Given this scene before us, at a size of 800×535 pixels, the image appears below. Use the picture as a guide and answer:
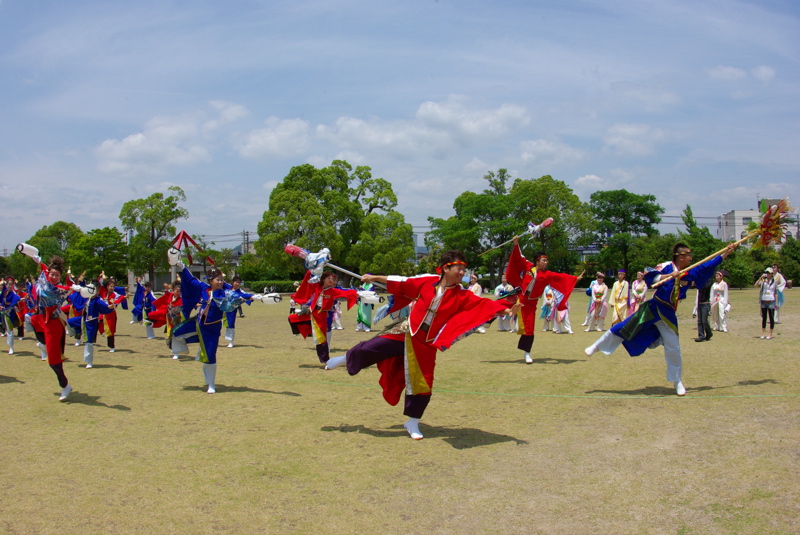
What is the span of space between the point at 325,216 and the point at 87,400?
37714mm

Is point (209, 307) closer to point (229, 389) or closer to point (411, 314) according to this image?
point (229, 389)

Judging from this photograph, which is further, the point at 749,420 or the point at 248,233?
the point at 248,233

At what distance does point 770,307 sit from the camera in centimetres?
1448

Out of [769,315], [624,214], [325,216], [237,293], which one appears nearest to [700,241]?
[624,214]

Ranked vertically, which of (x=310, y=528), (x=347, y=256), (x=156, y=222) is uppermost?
(x=156, y=222)

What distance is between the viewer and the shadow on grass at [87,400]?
783 cm

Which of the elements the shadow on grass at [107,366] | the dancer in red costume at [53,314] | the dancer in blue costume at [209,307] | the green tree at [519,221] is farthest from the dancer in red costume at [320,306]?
→ the green tree at [519,221]

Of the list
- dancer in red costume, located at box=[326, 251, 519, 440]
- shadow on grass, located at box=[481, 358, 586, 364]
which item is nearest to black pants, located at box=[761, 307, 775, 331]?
shadow on grass, located at box=[481, 358, 586, 364]

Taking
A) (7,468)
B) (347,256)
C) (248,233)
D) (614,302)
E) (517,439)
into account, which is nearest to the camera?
(7,468)

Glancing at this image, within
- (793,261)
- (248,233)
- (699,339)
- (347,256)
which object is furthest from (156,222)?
(793,261)

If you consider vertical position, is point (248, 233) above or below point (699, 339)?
above

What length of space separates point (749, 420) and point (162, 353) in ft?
38.2

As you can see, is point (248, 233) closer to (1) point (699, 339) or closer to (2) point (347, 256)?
(2) point (347, 256)

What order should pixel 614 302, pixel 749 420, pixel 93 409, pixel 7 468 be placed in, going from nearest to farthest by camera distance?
pixel 7 468 < pixel 749 420 < pixel 93 409 < pixel 614 302
